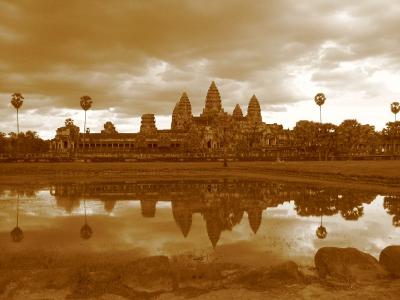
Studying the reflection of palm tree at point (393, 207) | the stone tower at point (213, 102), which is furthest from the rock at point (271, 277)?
the stone tower at point (213, 102)

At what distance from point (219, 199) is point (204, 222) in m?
8.06

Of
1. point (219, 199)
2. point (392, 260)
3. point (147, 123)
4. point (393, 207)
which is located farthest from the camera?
point (147, 123)

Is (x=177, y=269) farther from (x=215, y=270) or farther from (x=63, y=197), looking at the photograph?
(x=63, y=197)

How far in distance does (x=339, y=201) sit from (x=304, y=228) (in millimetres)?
8762

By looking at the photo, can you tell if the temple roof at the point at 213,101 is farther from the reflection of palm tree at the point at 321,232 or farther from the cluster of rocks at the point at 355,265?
the cluster of rocks at the point at 355,265

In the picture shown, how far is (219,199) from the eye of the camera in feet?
87.2

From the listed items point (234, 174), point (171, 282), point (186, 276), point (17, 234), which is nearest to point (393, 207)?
point (186, 276)

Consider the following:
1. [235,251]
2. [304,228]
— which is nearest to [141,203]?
[304,228]

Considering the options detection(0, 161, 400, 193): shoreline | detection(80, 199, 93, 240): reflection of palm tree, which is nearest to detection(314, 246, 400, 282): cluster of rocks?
detection(80, 199, 93, 240): reflection of palm tree

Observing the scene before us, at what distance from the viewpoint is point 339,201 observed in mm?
25219

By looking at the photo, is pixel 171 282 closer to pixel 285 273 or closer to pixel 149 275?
pixel 149 275

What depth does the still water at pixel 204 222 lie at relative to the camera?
14.1m

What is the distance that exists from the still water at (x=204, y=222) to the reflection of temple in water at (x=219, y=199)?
5 centimetres

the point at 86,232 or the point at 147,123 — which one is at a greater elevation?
the point at 147,123
